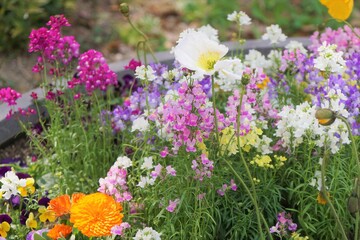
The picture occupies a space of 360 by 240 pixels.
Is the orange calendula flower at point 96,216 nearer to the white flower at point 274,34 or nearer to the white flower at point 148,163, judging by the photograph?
the white flower at point 148,163

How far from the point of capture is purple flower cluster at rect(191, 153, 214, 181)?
214 centimetres

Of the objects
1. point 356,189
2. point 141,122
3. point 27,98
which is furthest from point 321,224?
point 27,98

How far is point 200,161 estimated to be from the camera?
7.10ft

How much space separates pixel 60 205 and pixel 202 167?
1.36ft

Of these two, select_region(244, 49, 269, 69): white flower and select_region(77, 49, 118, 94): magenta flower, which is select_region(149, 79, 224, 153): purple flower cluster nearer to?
select_region(77, 49, 118, 94): magenta flower

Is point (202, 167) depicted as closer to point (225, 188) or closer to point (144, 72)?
point (225, 188)

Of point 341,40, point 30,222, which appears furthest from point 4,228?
point 341,40

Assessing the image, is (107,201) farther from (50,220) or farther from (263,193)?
(263,193)

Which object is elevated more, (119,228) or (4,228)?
(119,228)

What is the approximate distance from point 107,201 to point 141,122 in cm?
31

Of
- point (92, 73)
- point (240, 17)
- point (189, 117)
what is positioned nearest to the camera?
point (189, 117)

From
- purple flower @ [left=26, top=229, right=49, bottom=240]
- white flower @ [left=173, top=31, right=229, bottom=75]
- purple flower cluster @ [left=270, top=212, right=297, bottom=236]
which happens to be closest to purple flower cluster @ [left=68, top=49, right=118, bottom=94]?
purple flower @ [left=26, top=229, right=49, bottom=240]

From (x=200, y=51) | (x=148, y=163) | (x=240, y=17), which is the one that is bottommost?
(x=148, y=163)

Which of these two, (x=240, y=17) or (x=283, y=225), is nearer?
(x=283, y=225)
